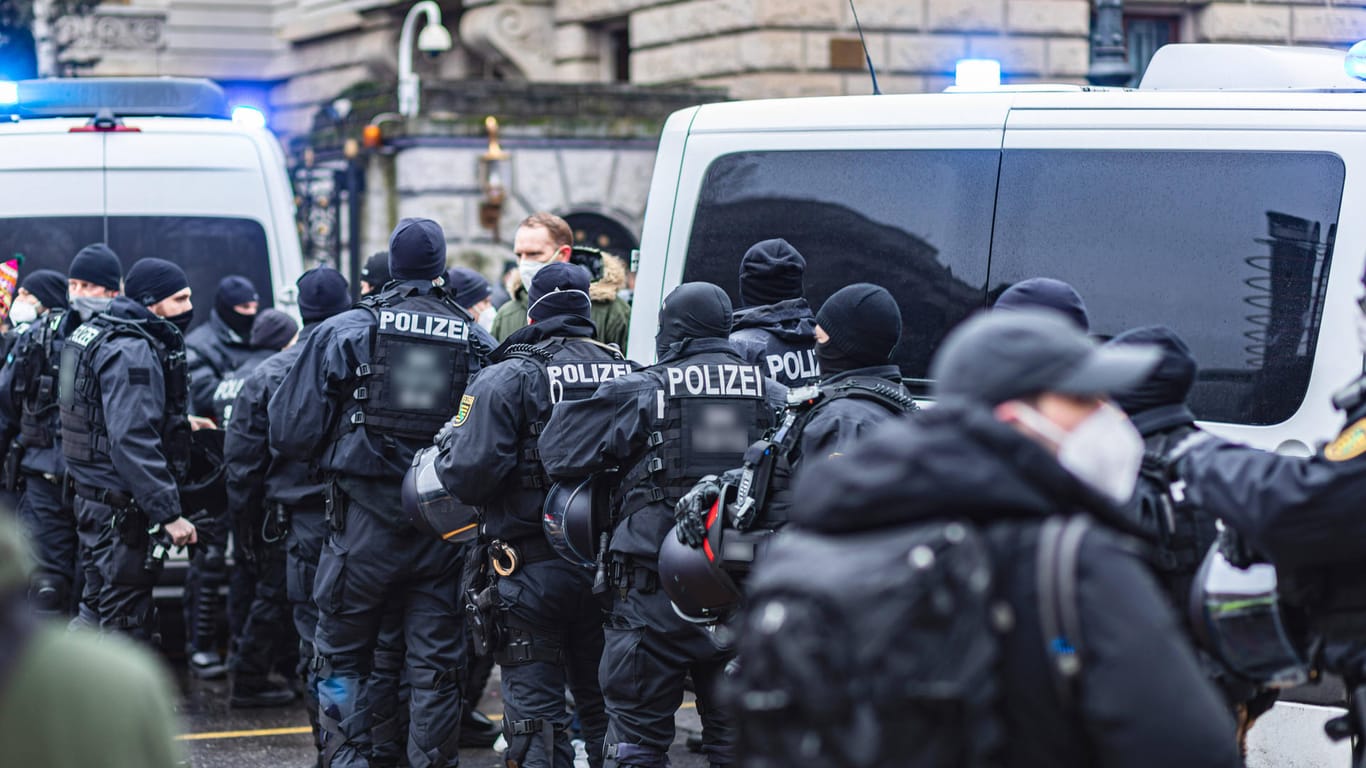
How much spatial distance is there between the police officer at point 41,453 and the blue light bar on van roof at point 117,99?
1.77 metres

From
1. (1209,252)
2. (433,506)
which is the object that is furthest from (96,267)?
(1209,252)

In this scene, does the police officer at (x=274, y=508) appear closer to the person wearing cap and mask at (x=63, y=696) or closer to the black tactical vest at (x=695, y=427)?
the black tactical vest at (x=695, y=427)

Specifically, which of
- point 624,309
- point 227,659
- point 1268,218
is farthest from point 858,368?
point 227,659

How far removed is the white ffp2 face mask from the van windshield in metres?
6.87

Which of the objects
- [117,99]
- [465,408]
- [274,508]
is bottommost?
[274,508]

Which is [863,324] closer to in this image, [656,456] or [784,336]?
[656,456]

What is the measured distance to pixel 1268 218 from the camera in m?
5.25

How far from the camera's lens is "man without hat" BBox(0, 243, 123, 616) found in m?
7.48

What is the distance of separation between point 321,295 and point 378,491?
1227mm

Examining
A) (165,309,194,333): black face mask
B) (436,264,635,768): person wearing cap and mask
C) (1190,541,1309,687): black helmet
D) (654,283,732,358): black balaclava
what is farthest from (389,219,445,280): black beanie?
(1190,541,1309,687): black helmet

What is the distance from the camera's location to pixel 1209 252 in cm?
532

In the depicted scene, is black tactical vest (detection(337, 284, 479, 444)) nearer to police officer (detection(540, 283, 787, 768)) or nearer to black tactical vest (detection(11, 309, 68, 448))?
police officer (detection(540, 283, 787, 768))

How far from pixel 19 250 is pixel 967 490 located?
7337 millimetres

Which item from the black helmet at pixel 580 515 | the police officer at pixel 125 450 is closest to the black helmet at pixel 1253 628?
the black helmet at pixel 580 515
